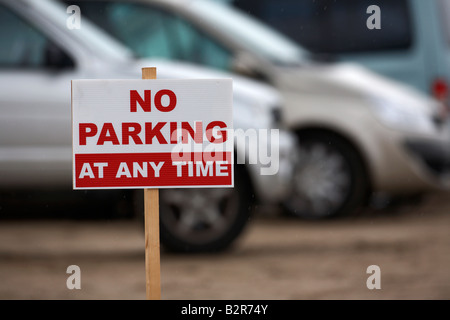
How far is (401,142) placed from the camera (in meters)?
10.1

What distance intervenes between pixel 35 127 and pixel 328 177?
129 inches

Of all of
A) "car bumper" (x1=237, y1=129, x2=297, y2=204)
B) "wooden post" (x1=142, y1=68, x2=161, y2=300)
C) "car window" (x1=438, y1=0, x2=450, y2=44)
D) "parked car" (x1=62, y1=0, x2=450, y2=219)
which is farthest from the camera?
"car window" (x1=438, y1=0, x2=450, y2=44)

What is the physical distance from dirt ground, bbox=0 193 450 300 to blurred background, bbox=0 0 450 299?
2cm

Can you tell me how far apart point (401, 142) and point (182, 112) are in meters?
5.92

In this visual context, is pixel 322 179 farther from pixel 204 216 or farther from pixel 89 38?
pixel 89 38

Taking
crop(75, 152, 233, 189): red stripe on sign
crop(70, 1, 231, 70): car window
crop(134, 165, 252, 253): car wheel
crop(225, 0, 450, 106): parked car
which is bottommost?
crop(134, 165, 252, 253): car wheel

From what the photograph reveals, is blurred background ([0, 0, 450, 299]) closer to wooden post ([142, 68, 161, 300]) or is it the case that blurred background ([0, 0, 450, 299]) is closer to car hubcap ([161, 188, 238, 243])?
car hubcap ([161, 188, 238, 243])

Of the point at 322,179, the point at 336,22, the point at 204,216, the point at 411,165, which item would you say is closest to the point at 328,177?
the point at 322,179

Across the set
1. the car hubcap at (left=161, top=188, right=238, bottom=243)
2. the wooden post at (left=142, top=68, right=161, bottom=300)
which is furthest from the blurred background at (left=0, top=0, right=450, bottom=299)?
the wooden post at (left=142, top=68, right=161, bottom=300)

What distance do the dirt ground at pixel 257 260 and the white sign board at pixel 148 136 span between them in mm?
2027

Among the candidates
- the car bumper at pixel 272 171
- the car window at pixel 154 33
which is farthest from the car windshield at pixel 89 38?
the car bumper at pixel 272 171

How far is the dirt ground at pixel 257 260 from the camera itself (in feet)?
21.6

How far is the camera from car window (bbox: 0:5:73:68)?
26.1 feet

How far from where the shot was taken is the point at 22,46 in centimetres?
801
